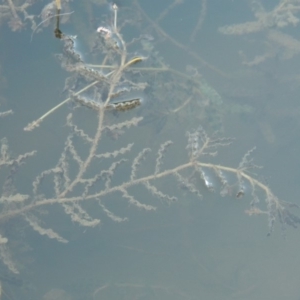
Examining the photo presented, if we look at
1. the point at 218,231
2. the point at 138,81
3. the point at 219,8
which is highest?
the point at 219,8

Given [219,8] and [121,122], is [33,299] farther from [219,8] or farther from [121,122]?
[219,8]

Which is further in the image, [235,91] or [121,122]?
[235,91]

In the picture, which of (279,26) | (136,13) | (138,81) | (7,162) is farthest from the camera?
(279,26)

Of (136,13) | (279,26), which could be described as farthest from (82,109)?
(279,26)

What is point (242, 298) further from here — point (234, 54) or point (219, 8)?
point (219, 8)

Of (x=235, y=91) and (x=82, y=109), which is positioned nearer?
(x=82, y=109)

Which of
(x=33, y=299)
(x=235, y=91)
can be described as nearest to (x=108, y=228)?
(x=33, y=299)

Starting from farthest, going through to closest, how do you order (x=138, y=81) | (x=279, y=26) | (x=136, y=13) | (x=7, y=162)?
(x=279, y=26), (x=136, y=13), (x=138, y=81), (x=7, y=162)

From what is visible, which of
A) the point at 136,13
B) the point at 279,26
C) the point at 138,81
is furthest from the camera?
the point at 279,26

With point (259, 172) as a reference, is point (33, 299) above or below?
below
